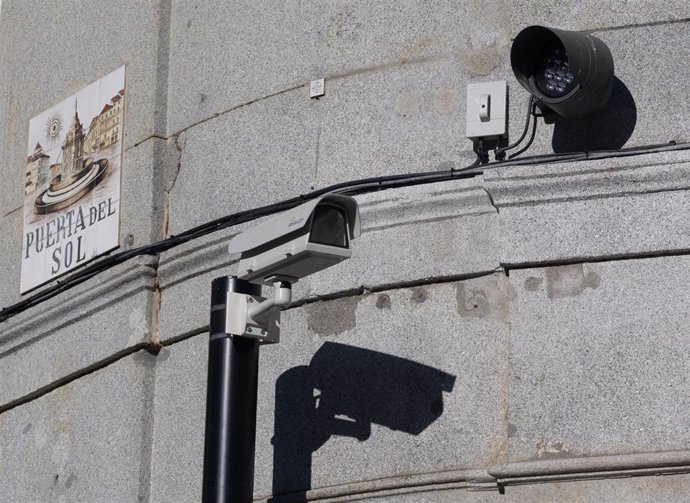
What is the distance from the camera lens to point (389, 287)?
8141mm

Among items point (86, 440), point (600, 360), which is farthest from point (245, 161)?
point (600, 360)

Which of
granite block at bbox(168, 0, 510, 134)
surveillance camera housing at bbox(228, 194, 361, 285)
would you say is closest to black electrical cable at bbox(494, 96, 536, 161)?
granite block at bbox(168, 0, 510, 134)

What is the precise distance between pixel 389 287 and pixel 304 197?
651mm

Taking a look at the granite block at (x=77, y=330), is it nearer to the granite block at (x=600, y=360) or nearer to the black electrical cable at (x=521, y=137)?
the black electrical cable at (x=521, y=137)

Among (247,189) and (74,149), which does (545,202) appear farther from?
(74,149)

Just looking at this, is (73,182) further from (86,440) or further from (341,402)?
(341,402)

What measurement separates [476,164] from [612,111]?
2.09 ft

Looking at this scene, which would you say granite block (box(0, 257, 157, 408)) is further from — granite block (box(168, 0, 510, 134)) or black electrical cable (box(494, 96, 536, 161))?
black electrical cable (box(494, 96, 536, 161))

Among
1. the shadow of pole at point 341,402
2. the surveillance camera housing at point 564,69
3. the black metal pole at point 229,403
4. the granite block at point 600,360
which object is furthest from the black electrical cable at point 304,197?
the black metal pole at point 229,403

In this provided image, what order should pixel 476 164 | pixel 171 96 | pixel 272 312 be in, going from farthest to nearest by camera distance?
1. pixel 171 96
2. pixel 476 164
3. pixel 272 312

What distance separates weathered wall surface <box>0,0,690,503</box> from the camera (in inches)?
296

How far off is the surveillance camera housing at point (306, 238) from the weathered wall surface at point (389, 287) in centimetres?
81

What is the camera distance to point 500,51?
8.41 meters

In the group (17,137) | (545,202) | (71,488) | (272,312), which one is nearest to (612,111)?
(545,202)
